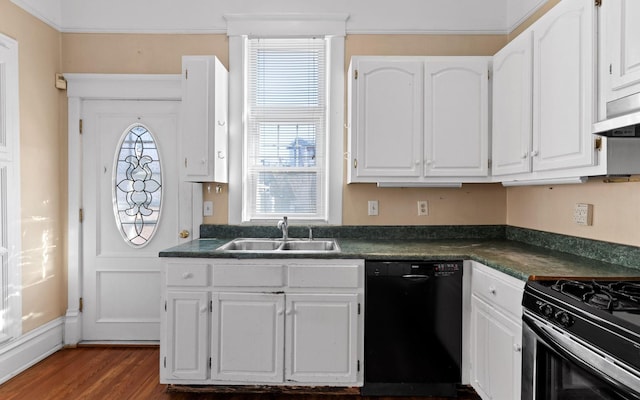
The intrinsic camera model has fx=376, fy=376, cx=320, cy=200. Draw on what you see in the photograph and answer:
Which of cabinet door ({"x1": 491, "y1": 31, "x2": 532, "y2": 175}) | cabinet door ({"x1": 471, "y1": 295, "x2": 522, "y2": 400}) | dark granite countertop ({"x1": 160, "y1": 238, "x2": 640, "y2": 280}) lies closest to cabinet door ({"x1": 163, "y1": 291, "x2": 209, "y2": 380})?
dark granite countertop ({"x1": 160, "y1": 238, "x2": 640, "y2": 280})

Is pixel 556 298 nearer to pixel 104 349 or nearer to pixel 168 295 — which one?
pixel 168 295

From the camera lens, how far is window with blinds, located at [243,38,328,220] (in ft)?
10.1

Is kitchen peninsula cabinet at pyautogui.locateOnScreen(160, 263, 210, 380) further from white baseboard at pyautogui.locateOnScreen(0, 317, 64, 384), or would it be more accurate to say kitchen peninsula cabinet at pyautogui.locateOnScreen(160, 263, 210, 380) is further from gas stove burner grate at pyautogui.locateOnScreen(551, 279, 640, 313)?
gas stove burner grate at pyautogui.locateOnScreen(551, 279, 640, 313)

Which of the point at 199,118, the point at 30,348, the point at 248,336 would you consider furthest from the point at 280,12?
the point at 30,348

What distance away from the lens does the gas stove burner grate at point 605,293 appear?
1241 millimetres

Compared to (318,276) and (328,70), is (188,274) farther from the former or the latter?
(328,70)

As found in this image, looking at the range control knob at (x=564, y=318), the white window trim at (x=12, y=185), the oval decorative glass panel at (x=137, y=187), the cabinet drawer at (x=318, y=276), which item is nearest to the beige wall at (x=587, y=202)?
the range control knob at (x=564, y=318)

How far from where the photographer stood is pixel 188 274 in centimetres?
230

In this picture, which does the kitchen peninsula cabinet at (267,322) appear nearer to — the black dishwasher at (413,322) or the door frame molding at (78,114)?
the black dishwasher at (413,322)

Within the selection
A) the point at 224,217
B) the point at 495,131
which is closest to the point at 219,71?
the point at 224,217

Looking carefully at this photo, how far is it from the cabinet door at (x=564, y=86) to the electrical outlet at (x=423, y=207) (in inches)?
39.1

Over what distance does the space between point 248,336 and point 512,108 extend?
2161 millimetres

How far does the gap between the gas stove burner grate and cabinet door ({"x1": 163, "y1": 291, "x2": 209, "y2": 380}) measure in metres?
1.88

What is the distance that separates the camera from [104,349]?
300 cm
